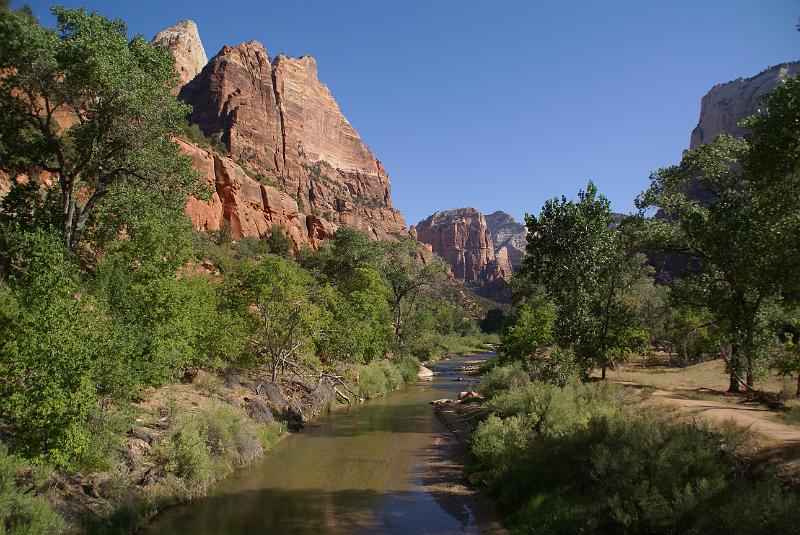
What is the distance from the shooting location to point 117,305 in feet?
52.3

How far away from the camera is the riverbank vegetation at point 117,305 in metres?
10.6

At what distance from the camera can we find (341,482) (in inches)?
657

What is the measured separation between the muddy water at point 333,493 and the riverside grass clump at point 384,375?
32.1 ft

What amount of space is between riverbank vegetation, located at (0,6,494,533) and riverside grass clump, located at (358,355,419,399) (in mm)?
5707

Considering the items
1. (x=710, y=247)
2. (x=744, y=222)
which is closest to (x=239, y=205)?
(x=710, y=247)

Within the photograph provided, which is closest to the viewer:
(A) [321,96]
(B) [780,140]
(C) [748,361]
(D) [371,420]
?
(B) [780,140]

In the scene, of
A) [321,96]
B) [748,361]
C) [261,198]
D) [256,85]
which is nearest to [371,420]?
[748,361]

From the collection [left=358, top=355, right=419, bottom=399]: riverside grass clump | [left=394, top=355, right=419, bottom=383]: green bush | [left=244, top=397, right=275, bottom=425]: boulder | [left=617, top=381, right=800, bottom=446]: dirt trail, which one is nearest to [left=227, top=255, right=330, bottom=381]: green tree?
[left=244, top=397, right=275, bottom=425]: boulder

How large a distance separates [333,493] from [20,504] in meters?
8.35

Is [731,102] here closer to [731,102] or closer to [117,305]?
[731,102]

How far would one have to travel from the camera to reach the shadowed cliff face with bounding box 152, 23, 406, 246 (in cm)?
7481

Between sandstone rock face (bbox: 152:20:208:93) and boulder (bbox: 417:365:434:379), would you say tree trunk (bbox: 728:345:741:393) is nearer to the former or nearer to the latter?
boulder (bbox: 417:365:434:379)

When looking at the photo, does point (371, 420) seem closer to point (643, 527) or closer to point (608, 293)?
point (608, 293)

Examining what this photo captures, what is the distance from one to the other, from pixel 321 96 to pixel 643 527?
582ft
